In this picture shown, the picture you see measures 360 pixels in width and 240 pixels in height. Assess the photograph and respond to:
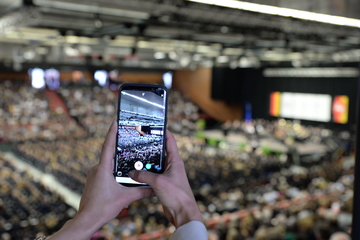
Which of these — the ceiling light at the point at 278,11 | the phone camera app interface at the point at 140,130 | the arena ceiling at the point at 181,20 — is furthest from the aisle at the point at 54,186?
the phone camera app interface at the point at 140,130

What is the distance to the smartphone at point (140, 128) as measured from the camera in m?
1.17

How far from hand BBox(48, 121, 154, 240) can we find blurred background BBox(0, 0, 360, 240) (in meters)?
2.86

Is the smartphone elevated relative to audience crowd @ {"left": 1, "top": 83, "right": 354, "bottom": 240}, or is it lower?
elevated

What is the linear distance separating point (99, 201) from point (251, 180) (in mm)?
9111

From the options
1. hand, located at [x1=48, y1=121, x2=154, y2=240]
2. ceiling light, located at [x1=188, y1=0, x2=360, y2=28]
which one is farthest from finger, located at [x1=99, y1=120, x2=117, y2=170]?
ceiling light, located at [x1=188, y1=0, x2=360, y2=28]

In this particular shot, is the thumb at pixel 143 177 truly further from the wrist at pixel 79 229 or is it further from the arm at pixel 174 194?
the wrist at pixel 79 229

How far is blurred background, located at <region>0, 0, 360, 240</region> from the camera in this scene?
5680 millimetres

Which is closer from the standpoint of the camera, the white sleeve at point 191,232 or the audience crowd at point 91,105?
the white sleeve at point 191,232

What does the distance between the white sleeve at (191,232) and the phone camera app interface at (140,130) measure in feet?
0.82

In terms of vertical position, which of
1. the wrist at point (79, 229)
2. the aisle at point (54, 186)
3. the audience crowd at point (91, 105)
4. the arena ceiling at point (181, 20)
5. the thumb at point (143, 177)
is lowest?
the aisle at point (54, 186)

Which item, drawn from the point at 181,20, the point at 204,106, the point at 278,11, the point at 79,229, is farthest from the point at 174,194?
the point at 204,106

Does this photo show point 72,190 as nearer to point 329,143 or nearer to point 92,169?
point 92,169

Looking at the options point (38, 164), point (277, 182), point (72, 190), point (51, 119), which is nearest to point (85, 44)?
point (38, 164)

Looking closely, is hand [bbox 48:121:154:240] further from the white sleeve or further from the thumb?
the white sleeve
